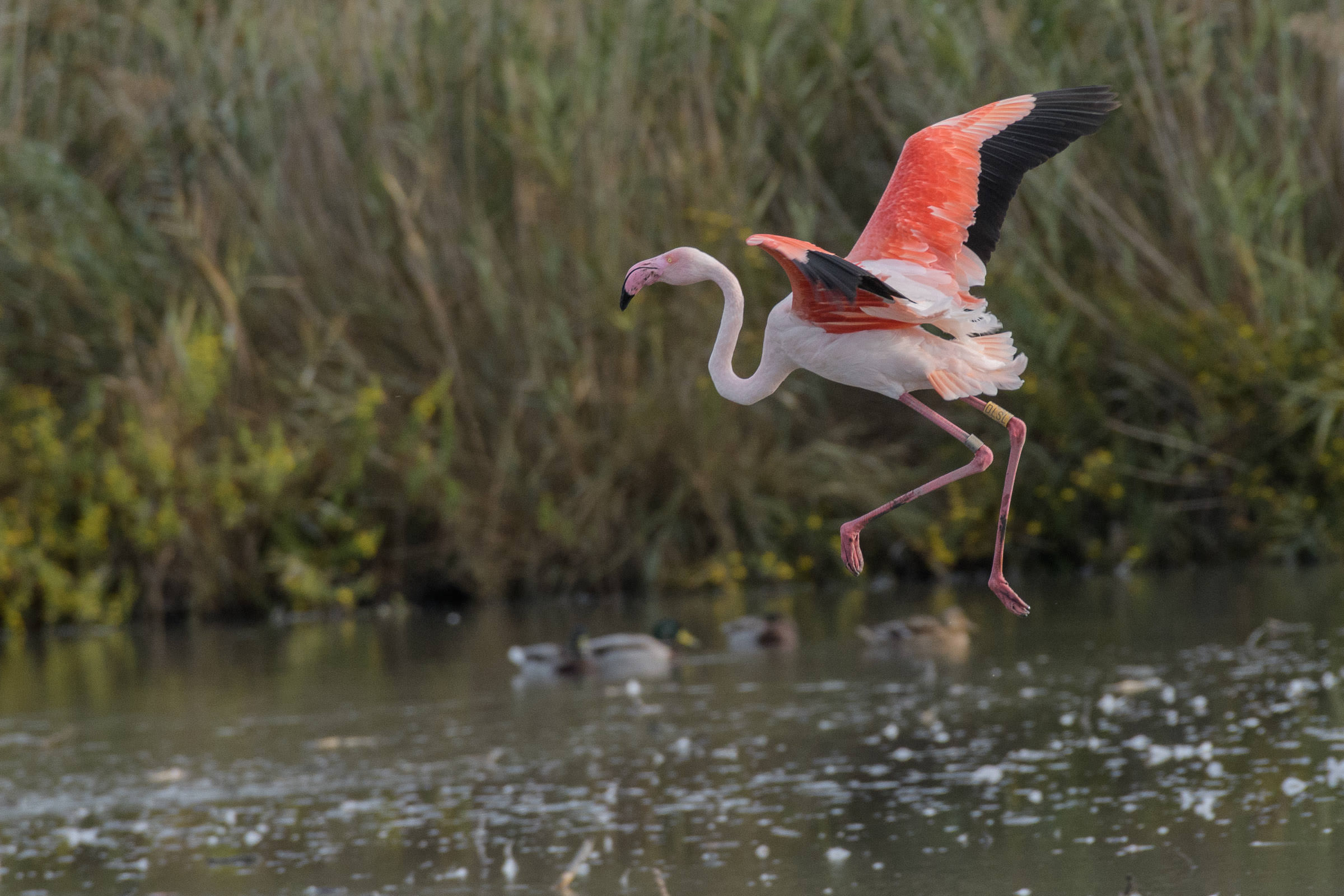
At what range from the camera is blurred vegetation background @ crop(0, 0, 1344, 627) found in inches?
512

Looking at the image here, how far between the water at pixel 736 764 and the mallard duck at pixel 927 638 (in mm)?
158

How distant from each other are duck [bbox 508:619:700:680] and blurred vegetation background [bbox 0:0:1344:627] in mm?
2637

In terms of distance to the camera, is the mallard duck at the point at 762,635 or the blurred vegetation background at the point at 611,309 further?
the blurred vegetation background at the point at 611,309

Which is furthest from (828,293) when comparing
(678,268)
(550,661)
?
(550,661)

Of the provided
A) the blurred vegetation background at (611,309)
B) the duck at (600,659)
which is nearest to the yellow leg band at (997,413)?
the duck at (600,659)

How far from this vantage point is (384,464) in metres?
14.2

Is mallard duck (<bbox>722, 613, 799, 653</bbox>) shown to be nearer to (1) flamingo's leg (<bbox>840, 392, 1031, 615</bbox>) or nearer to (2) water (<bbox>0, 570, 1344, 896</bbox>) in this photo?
(2) water (<bbox>0, 570, 1344, 896</bbox>)

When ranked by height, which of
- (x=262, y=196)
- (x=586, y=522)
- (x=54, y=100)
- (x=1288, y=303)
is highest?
(x=54, y=100)

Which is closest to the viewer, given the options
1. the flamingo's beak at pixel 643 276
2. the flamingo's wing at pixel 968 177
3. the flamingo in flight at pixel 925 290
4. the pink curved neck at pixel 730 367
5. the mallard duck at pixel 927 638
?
the flamingo's beak at pixel 643 276

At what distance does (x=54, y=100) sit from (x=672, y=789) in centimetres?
1096

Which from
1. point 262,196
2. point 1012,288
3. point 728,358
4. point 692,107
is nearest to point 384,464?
point 262,196

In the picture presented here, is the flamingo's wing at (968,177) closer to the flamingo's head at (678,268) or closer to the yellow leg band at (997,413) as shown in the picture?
the yellow leg band at (997,413)

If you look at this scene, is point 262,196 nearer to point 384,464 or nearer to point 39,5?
point 384,464

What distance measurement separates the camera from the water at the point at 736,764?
6590mm
